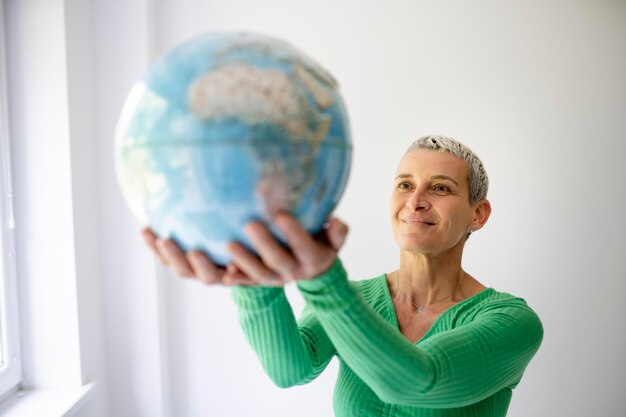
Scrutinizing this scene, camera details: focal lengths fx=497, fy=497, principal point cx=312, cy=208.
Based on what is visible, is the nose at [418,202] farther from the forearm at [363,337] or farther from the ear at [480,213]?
the forearm at [363,337]

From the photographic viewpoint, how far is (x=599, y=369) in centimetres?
230

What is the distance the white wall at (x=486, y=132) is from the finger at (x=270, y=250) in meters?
1.52

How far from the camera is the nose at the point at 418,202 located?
127 centimetres

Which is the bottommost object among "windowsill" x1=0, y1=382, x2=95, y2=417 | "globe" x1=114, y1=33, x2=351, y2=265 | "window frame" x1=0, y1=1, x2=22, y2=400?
"windowsill" x1=0, y1=382, x2=95, y2=417

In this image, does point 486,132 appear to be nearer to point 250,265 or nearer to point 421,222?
point 421,222

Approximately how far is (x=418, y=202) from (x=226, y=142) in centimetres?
70

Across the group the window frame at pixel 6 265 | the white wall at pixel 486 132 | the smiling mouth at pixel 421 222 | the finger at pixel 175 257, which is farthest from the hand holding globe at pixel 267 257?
the white wall at pixel 486 132

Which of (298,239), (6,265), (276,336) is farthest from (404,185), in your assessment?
(6,265)

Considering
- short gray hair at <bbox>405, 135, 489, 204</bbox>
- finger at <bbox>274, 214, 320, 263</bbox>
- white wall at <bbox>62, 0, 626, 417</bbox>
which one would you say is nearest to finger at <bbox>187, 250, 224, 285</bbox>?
finger at <bbox>274, 214, 320, 263</bbox>

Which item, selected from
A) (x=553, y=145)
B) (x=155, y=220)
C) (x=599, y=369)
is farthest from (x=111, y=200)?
(x=599, y=369)

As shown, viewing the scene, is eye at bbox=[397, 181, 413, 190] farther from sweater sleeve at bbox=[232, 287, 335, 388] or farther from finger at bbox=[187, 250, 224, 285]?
finger at bbox=[187, 250, 224, 285]

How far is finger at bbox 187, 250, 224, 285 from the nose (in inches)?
25.2

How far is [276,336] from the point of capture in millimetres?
1057

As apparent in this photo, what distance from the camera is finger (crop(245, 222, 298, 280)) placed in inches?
28.2
